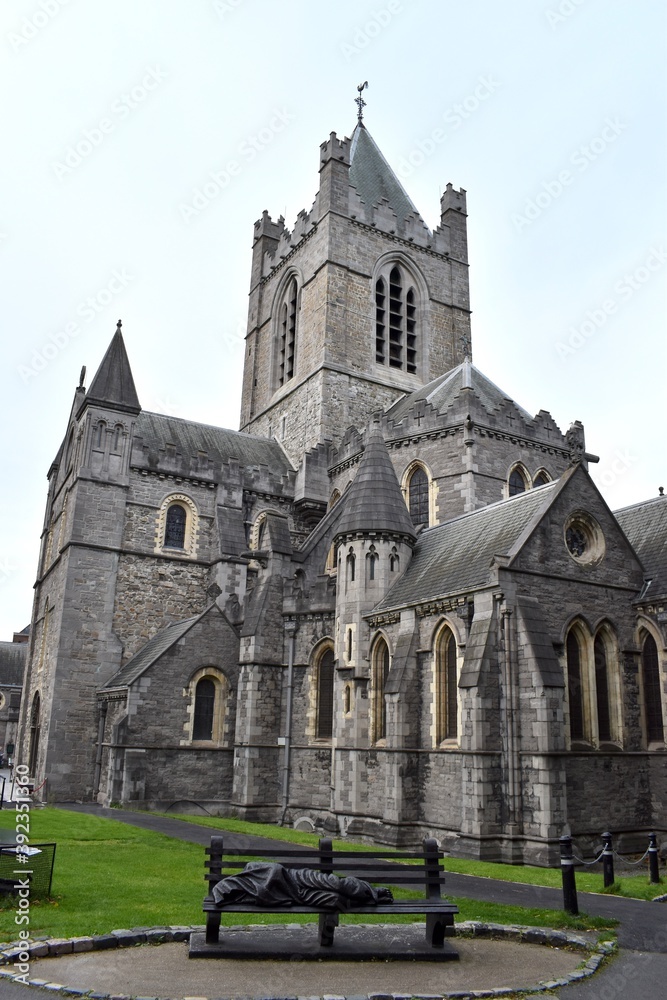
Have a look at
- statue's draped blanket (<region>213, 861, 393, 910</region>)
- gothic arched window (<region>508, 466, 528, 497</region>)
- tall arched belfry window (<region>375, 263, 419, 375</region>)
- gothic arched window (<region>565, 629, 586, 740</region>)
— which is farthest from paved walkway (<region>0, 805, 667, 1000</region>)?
tall arched belfry window (<region>375, 263, 419, 375</region>)

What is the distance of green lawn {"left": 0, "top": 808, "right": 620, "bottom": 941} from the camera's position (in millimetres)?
9422

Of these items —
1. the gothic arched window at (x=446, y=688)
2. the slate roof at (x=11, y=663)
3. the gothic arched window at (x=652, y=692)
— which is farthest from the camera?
the slate roof at (x=11, y=663)

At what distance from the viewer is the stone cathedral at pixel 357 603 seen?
19094 millimetres

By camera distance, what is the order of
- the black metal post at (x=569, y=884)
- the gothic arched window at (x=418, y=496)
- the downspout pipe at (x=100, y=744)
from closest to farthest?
the black metal post at (x=569, y=884)
the downspout pipe at (x=100, y=744)
the gothic arched window at (x=418, y=496)

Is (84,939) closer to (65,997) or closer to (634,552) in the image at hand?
(65,997)

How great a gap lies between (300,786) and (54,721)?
917 centimetres

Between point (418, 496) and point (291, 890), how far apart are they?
22659mm

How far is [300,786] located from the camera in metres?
24.8

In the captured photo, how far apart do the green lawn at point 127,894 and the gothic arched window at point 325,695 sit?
8.52 metres

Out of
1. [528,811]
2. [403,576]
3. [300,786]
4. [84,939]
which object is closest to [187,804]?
[300,786]

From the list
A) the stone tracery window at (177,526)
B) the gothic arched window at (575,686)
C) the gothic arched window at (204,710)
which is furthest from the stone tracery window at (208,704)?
the gothic arched window at (575,686)

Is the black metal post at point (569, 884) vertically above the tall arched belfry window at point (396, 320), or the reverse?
the tall arched belfry window at point (396, 320)

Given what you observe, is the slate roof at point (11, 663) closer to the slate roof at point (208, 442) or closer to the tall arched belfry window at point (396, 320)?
the slate roof at point (208, 442)

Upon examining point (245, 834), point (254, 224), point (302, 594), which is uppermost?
point (254, 224)
